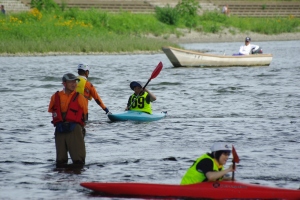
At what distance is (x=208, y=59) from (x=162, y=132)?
20189 millimetres

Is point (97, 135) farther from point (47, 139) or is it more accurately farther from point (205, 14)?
point (205, 14)

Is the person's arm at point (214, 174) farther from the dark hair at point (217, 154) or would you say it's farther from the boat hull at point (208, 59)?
the boat hull at point (208, 59)

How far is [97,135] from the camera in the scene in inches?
725

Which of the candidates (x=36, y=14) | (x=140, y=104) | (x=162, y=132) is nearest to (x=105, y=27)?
A: (x=36, y=14)

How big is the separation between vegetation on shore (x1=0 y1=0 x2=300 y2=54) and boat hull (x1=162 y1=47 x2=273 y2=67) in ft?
43.4

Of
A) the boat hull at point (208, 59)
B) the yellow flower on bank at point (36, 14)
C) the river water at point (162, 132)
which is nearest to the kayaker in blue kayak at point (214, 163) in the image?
the river water at point (162, 132)

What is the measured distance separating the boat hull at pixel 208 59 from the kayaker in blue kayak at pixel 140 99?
60.1ft

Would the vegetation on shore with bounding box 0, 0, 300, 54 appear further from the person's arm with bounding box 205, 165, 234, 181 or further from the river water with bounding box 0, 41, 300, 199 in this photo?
the person's arm with bounding box 205, 165, 234, 181

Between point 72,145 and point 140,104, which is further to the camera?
point 140,104

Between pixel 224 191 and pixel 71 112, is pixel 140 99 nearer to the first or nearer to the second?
pixel 71 112

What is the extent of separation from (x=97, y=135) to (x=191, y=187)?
24.2 feet

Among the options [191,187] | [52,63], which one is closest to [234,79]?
[52,63]

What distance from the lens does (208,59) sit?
1522 inches

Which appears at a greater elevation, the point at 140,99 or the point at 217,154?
the point at 217,154
